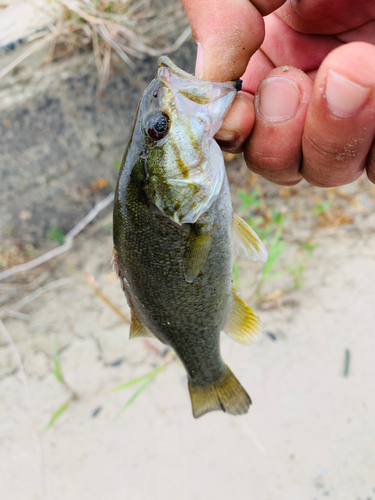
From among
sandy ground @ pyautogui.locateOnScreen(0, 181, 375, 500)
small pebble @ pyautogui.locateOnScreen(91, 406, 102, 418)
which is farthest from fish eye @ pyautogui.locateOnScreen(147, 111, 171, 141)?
small pebble @ pyautogui.locateOnScreen(91, 406, 102, 418)

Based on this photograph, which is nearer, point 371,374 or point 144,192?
point 144,192

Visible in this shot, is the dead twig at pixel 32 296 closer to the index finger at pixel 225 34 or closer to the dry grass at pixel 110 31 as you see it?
the dry grass at pixel 110 31

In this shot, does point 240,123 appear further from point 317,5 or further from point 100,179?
point 100,179

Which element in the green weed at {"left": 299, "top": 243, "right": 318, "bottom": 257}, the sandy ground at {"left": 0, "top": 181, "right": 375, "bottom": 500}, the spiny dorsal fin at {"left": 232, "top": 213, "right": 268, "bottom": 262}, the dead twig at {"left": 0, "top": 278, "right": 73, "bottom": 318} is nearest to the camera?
the spiny dorsal fin at {"left": 232, "top": 213, "right": 268, "bottom": 262}

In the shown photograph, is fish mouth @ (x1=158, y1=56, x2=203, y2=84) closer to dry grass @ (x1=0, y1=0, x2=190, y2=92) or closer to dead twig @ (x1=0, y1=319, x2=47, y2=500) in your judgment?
dry grass @ (x1=0, y1=0, x2=190, y2=92)

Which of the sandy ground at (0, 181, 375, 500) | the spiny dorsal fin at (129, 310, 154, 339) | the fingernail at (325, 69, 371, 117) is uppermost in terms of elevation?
the fingernail at (325, 69, 371, 117)

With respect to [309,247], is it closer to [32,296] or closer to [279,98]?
[279,98]

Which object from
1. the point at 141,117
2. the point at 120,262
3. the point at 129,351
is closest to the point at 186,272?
the point at 120,262

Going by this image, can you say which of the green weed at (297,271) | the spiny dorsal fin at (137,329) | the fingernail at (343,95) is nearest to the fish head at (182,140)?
the fingernail at (343,95)

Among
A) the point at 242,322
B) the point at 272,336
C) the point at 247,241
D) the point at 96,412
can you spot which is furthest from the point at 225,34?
the point at 96,412
